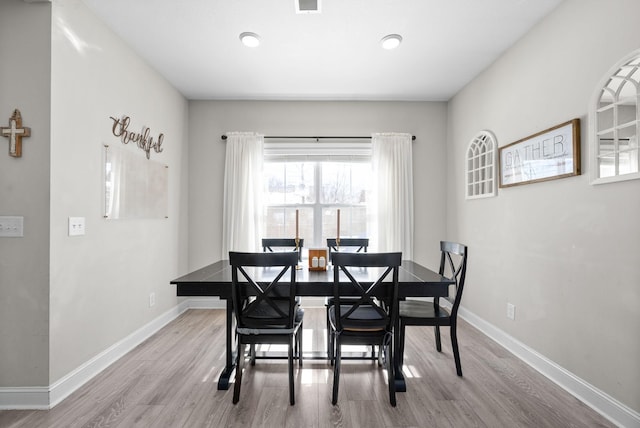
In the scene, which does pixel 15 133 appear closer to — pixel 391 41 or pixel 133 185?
pixel 133 185

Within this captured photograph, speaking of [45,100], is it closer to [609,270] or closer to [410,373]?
[410,373]

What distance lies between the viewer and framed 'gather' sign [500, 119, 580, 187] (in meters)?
2.13

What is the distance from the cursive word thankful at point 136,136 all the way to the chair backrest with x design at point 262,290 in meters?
1.66

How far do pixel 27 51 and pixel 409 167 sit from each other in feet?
11.9

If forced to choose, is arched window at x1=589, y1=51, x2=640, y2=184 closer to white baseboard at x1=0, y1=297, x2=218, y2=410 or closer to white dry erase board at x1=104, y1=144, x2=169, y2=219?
white dry erase board at x1=104, y1=144, x2=169, y2=219

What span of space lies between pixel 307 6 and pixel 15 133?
2064mm

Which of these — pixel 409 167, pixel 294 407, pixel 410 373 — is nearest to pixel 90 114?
pixel 294 407

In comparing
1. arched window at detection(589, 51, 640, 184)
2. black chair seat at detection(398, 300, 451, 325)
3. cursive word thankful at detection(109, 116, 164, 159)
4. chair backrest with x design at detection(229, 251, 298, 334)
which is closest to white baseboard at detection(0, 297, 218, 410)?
chair backrest with x design at detection(229, 251, 298, 334)

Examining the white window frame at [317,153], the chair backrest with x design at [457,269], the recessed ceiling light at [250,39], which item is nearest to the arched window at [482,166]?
the chair backrest with x design at [457,269]

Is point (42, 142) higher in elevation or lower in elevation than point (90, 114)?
lower

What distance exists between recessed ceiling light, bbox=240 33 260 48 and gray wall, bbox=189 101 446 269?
4.40 feet

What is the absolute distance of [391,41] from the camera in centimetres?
270

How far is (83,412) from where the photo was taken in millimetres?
1910

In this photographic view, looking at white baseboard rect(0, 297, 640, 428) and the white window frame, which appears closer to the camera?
white baseboard rect(0, 297, 640, 428)
